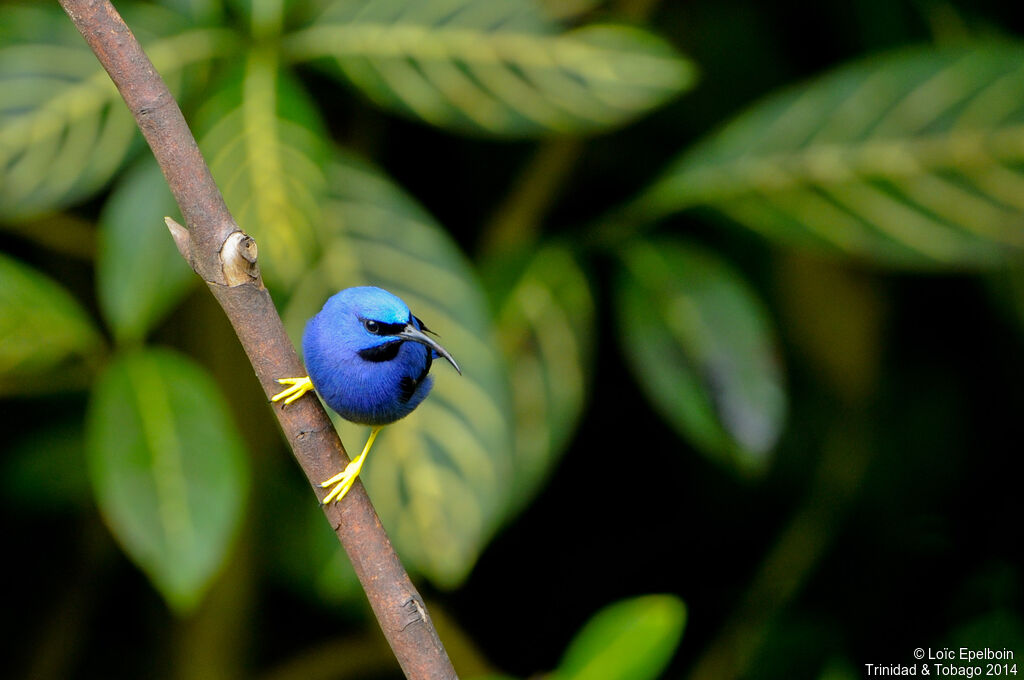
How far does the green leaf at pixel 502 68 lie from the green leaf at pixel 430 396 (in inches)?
8.0

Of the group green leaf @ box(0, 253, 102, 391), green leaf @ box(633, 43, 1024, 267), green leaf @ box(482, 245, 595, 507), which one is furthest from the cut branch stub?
green leaf @ box(633, 43, 1024, 267)

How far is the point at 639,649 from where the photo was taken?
1236 mm

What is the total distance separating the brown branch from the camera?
89cm

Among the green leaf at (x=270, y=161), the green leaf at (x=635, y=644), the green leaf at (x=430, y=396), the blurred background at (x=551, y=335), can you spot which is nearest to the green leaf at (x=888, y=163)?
the blurred background at (x=551, y=335)

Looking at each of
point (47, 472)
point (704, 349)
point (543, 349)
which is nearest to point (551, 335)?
point (543, 349)

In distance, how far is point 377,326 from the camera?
1188 millimetres

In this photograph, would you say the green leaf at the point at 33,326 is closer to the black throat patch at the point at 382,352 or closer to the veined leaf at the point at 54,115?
the veined leaf at the point at 54,115

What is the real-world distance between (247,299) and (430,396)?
2.75 ft

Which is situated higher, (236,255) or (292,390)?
(236,255)

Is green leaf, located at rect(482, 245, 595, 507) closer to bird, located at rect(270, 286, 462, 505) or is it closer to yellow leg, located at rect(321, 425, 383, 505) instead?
bird, located at rect(270, 286, 462, 505)

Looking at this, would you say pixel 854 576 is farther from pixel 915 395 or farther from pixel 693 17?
pixel 693 17

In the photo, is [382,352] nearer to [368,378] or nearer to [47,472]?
[368,378]

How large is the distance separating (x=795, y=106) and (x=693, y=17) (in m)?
0.78

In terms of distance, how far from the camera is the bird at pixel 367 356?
3.80 feet
